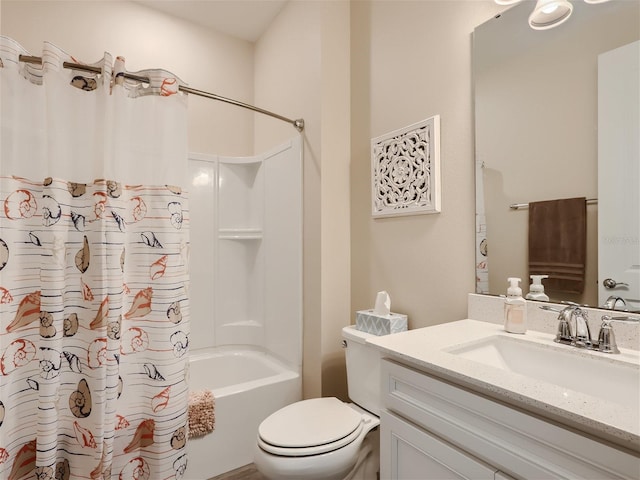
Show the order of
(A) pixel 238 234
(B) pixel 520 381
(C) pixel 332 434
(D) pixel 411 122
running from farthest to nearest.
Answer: (A) pixel 238 234
(D) pixel 411 122
(C) pixel 332 434
(B) pixel 520 381

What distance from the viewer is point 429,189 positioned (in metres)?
1.49

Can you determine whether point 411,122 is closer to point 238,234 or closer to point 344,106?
point 344,106

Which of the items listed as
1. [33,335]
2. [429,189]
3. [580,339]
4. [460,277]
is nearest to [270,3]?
[429,189]

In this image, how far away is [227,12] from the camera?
236 cm

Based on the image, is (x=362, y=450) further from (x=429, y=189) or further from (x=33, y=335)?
(x=33, y=335)

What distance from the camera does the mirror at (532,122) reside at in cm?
104

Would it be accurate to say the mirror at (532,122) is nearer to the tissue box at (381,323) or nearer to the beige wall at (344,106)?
the beige wall at (344,106)

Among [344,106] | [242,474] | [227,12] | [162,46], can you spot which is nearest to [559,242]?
[344,106]

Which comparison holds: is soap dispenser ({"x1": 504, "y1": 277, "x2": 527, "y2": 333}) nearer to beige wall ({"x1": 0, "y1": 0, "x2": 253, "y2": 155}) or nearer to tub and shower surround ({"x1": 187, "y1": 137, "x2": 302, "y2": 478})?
tub and shower surround ({"x1": 187, "y1": 137, "x2": 302, "y2": 478})

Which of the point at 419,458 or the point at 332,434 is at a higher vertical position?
the point at 419,458

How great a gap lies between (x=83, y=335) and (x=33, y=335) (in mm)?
147

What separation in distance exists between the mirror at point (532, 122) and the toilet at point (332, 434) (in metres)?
0.65

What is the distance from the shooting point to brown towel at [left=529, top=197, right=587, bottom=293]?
1.07 meters

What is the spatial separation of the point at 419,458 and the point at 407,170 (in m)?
1.17
